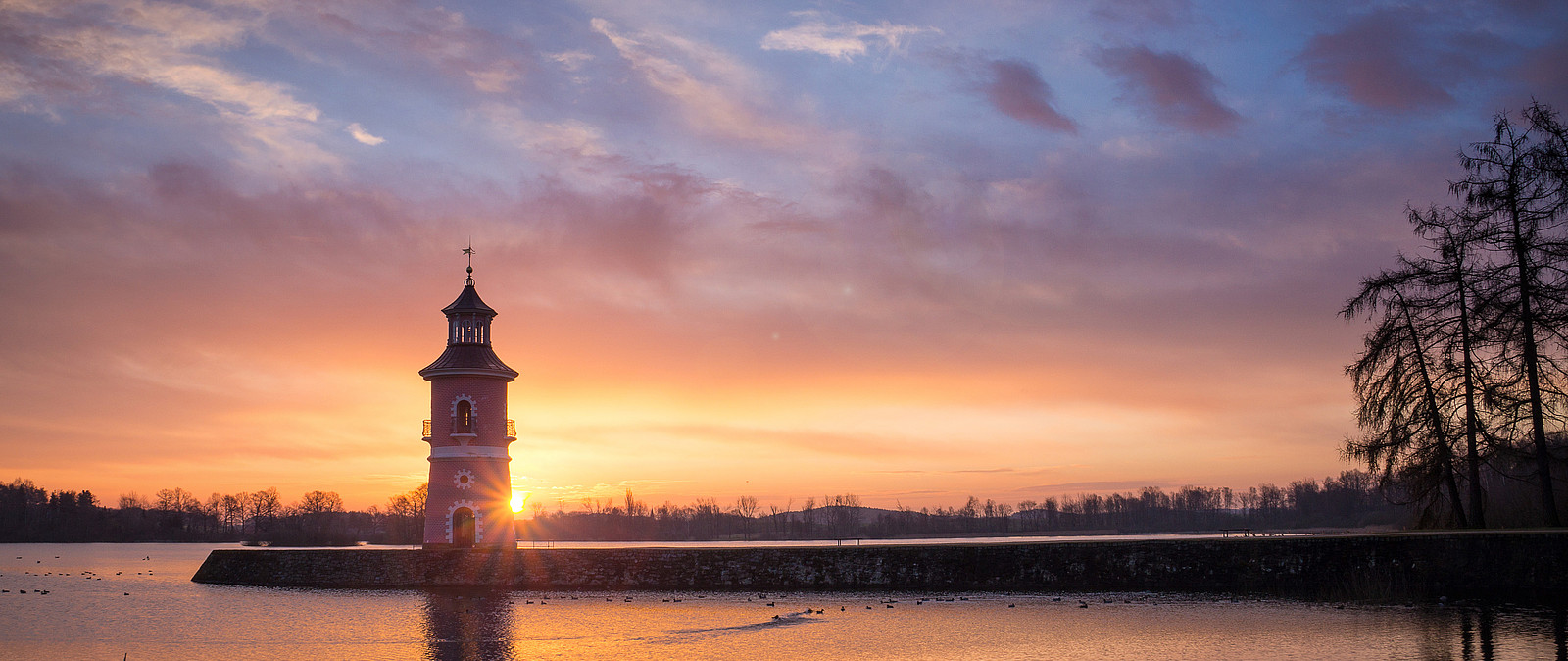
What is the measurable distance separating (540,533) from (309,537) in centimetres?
6524

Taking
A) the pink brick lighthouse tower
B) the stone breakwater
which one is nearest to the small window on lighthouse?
the pink brick lighthouse tower

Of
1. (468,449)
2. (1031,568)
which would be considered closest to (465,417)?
(468,449)

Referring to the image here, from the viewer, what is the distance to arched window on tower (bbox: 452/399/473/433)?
45.8 m

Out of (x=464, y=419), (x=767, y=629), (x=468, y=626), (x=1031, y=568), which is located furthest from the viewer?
(x=464, y=419)

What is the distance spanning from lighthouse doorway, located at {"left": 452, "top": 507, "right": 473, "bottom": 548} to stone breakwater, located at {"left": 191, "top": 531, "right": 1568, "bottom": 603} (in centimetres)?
169

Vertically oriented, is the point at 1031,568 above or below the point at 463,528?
below

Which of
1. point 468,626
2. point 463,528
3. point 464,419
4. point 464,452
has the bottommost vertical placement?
point 468,626

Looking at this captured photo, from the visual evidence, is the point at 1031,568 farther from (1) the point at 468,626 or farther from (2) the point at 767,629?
(1) the point at 468,626

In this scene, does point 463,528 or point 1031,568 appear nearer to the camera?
point 1031,568

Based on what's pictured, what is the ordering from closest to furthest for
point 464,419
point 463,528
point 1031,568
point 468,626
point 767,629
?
point 767,629 < point 468,626 < point 1031,568 < point 463,528 < point 464,419

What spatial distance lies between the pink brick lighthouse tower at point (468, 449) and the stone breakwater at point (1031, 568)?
2002 millimetres

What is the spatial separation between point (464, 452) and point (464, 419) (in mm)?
1612

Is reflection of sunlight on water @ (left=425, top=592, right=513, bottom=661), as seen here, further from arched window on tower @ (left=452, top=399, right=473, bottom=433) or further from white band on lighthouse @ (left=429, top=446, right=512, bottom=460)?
arched window on tower @ (left=452, top=399, right=473, bottom=433)

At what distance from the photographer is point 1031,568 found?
3697 centimetres
